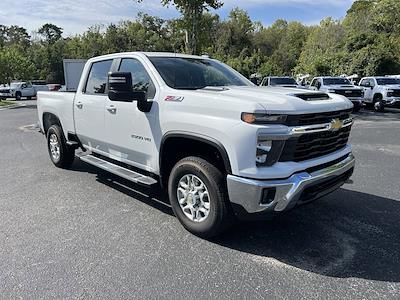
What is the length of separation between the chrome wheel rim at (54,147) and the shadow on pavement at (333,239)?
13.3 feet

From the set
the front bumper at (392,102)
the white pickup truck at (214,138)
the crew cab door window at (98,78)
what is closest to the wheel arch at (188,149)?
the white pickup truck at (214,138)

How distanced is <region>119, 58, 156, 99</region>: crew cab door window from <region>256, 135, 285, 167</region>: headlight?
1611 mm

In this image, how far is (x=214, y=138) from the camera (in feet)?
12.4

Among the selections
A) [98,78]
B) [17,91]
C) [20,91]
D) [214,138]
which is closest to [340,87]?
[98,78]

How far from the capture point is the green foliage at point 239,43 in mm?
31820

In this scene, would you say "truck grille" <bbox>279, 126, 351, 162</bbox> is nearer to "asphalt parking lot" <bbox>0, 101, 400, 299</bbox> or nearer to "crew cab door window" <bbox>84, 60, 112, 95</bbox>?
"asphalt parking lot" <bbox>0, 101, 400, 299</bbox>

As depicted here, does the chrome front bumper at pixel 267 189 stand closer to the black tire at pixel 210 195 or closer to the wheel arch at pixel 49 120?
the black tire at pixel 210 195

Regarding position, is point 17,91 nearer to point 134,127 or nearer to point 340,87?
point 340,87

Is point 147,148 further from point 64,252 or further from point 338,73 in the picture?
point 338,73

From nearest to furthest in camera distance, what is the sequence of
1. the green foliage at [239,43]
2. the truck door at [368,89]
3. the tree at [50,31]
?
the truck door at [368,89] → the green foliage at [239,43] → the tree at [50,31]

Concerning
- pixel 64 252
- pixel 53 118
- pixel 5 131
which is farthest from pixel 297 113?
pixel 5 131

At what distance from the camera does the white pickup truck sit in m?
3.55

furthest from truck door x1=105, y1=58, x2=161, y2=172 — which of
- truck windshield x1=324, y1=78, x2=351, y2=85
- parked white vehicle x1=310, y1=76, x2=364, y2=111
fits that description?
truck windshield x1=324, y1=78, x2=351, y2=85

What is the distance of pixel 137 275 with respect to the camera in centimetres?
345
